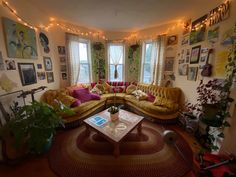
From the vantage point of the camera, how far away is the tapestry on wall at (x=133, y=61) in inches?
161

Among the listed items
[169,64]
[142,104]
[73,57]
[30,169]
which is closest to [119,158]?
[30,169]

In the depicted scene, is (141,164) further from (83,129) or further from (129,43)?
(129,43)

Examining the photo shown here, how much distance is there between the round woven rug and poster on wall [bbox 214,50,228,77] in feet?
4.51

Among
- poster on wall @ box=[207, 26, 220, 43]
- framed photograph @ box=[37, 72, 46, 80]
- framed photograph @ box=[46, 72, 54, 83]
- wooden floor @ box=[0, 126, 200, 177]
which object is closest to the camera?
wooden floor @ box=[0, 126, 200, 177]

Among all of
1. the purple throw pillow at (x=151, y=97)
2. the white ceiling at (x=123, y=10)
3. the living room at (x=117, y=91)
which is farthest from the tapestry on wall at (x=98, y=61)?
the purple throw pillow at (x=151, y=97)

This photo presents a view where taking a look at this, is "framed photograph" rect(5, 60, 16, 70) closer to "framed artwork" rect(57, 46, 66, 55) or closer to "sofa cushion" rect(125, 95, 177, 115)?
"framed artwork" rect(57, 46, 66, 55)

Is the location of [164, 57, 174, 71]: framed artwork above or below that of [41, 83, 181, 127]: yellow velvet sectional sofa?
above

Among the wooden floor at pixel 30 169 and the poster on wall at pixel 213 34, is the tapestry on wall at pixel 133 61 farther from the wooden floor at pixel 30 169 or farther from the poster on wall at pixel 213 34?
the wooden floor at pixel 30 169

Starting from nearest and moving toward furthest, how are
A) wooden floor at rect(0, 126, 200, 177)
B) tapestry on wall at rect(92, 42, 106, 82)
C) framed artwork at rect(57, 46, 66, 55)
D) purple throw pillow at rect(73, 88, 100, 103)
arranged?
wooden floor at rect(0, 126, 200, 177) → purple throw pillow at rect(73, 88, 100, 103) → framed artwork at rect(57, 46, 66, 55) → tapestry on wall at rect(92, 42, 106, 82)

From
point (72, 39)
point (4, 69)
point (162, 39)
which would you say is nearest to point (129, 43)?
point (162, 39)

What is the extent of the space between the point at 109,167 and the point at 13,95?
6.44 feet

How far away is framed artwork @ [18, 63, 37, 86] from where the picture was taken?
2.16 metres

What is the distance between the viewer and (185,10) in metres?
2.57

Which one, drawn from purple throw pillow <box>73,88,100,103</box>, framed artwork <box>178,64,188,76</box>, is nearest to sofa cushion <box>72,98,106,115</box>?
purple throw pillow <box>73,88,100,103</box>
